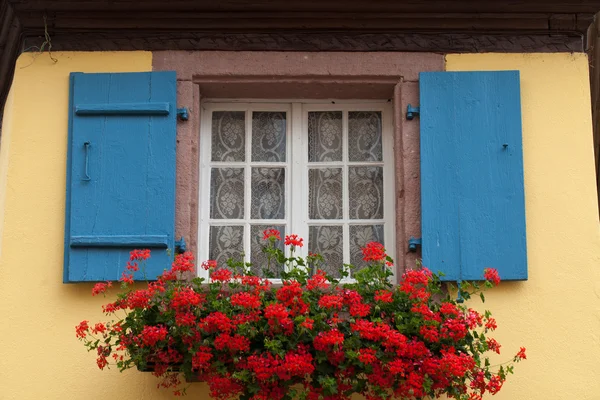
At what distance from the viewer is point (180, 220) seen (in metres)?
5.96

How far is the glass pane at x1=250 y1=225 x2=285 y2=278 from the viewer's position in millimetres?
6164

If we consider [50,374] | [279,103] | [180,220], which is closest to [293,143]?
[279,103]

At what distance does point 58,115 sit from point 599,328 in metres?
3.15

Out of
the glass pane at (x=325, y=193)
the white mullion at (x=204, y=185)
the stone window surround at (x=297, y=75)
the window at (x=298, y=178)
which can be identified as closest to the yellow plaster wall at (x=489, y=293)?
the stone window surround at (x=297, y=75)

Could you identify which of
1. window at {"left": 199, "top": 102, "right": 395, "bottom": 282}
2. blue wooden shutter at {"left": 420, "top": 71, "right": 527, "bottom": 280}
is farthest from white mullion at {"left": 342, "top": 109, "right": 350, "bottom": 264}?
blue wooden shutter at {"left": 420, "top": 71, "right": 527, "bottom": 280}

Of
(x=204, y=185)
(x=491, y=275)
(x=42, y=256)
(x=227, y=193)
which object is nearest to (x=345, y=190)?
(x=227, y=193)

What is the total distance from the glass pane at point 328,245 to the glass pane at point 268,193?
22 centimetres

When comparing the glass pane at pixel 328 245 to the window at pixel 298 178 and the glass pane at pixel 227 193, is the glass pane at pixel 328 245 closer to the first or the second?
the window at pixel 298 178

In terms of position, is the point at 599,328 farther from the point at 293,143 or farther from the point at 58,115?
the point at 58,115

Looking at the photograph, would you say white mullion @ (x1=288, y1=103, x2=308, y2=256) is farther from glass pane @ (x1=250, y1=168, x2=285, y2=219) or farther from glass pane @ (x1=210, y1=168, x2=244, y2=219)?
glass pane @ (x1=210, y1=168, x2=244, y2=219)

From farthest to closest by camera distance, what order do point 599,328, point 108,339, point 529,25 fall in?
point 529,25 → point 599,328 → point 108,339

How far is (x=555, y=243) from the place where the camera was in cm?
591

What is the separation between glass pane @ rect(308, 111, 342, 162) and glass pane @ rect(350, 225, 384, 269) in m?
0.43

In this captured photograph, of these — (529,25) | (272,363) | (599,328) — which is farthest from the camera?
(529,25)
